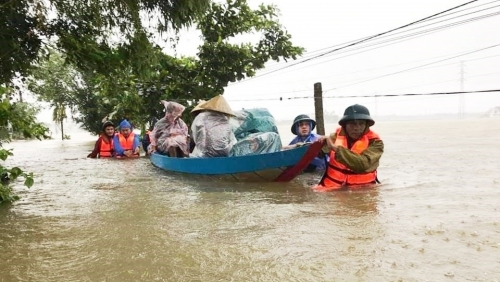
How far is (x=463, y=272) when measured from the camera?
255 cm

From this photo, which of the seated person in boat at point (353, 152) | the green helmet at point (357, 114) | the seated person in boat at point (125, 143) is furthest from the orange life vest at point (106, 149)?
the green helmet at point (357, 114)

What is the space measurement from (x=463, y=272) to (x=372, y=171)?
3269 millimetres

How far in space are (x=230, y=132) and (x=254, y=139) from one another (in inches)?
24.2

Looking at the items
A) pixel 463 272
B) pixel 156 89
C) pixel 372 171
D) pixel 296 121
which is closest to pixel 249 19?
pixel 156 89

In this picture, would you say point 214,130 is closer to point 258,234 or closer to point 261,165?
point 261,165

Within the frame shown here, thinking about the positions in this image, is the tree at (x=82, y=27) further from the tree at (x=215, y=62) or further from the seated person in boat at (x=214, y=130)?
the tree at (x=215, y=62)

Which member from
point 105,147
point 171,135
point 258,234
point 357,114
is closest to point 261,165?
point 357,114

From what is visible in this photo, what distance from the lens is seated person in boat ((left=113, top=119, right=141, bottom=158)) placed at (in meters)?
12.8

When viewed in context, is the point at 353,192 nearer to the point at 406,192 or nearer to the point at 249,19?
the point at 406,192

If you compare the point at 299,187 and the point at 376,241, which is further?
the point at 299,187

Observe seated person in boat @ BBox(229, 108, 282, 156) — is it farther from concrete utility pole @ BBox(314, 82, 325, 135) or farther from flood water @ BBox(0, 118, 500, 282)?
concrete utility pole @ BBox(314, 82, 325, 135)

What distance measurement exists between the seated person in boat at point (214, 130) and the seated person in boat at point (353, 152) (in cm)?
234

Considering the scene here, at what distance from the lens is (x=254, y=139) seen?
7.54m

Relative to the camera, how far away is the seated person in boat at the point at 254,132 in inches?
294
